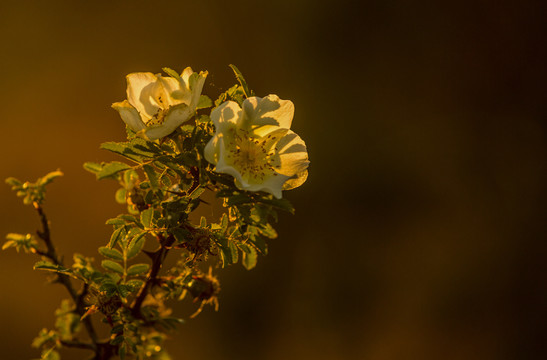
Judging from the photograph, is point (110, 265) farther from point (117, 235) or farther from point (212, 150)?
point (212, 150)

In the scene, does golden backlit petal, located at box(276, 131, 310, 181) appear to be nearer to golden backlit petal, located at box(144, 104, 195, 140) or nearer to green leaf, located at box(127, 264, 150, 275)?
golden backlit petal, located at box(144, 104, 195, 140)

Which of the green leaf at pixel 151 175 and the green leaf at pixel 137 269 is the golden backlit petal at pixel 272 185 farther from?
the green leaf at pixel 137 269

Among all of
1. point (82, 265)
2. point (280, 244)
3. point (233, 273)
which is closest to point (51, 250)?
point (82, 265)

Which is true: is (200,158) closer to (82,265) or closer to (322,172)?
(82,265)

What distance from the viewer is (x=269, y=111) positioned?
57 cm

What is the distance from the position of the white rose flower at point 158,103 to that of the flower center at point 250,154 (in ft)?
0.19

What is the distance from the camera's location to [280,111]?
22.7 inches

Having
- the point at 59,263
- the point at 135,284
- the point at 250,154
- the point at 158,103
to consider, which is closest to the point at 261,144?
the point at 250,154

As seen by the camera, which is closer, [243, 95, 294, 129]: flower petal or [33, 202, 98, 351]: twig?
[243, 95, 294, 129]: flower petal

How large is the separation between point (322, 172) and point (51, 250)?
4.44 feet

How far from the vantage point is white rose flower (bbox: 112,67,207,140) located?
1.72ft

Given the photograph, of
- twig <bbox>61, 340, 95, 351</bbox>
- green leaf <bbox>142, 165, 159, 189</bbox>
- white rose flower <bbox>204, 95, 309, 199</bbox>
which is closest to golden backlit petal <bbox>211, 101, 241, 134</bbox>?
white rose flower <bbox>204, 95, 309, 199</bbox>

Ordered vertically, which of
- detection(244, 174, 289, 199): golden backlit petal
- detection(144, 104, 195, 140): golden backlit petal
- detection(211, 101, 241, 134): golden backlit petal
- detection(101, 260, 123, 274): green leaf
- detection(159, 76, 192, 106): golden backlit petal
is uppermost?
detection(159, 76, 192, 106): golden backlit petal

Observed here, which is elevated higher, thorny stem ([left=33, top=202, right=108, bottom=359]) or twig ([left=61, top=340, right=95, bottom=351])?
thorny stem ([left=33, top=202, right=108, bottom=359])
